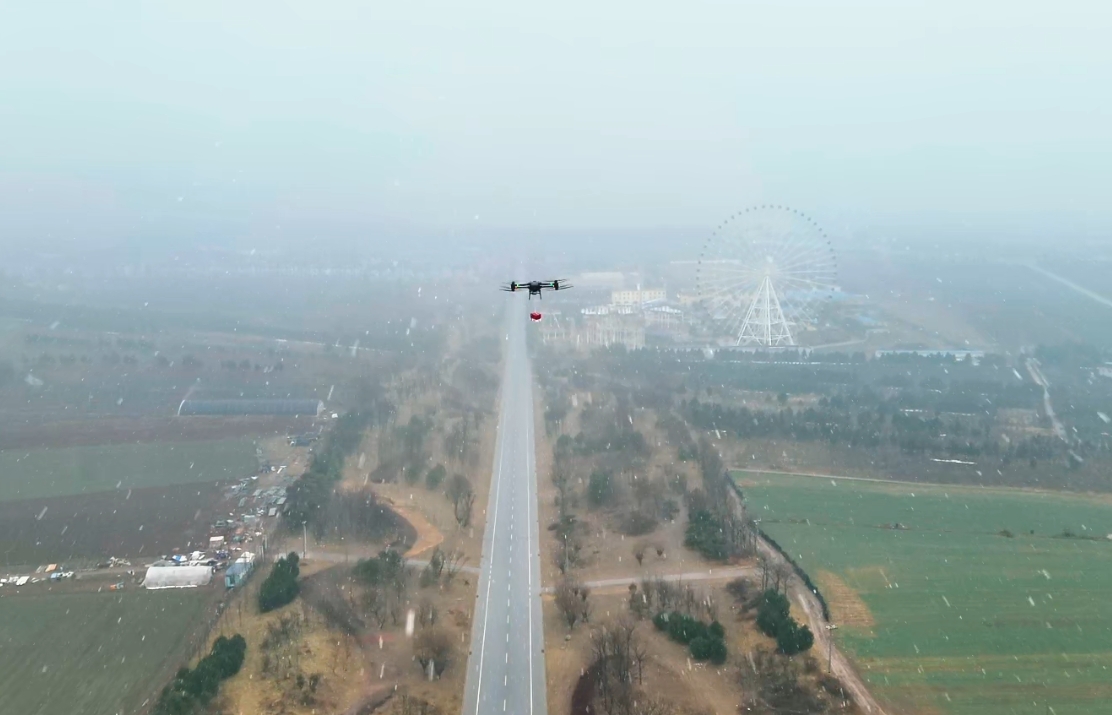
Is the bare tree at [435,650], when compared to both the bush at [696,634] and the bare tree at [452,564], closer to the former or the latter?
the bare tree at [452,564]

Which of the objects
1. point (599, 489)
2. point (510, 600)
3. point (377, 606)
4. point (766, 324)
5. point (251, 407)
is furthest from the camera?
point (766, 324)

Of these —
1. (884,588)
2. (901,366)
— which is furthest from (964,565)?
(901,366)

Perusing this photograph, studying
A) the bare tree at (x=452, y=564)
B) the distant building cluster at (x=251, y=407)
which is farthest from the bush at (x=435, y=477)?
the distant building cluster at (x=251, y=407)

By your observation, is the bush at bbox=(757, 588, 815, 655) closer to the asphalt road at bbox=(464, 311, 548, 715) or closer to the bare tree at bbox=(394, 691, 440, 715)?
→ the asphalt road at bbox=(464, 311, 548, 715)

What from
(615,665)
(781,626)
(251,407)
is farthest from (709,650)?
(251,407)

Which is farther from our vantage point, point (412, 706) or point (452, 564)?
point (452, 564)

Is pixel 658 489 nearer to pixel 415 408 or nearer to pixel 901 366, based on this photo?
pixel 415 408

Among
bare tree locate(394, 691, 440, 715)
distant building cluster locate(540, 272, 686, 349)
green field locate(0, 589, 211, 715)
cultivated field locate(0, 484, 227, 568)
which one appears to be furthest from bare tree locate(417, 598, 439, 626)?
distant building cluster locate(540, 272, 686, 349)

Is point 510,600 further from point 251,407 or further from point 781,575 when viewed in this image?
point 251,407
